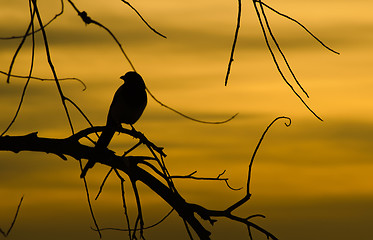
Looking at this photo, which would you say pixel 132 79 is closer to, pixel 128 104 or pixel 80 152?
pixel 128 104

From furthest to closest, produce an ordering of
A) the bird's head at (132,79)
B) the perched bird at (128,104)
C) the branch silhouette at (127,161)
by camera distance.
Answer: the bird's head at (132,79) → the perched bird at (128,104) → the branch silhouette at (127,161)

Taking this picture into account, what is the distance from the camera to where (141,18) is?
255 cm

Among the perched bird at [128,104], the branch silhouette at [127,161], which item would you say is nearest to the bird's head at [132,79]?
the perched bird at [128,104]

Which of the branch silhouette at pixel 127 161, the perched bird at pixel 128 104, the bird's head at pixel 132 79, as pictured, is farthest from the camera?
the bird's head at pixel 132 79

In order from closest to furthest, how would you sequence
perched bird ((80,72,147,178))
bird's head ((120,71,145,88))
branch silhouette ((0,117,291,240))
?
branch silhouette ((0,117,291,240)), perched bird ((80,72,147,178)), bird's head ((120,71,145,88))

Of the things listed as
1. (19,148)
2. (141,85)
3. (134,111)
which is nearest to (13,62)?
(19,148)

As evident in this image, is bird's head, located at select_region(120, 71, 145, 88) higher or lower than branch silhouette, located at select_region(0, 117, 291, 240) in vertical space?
lower

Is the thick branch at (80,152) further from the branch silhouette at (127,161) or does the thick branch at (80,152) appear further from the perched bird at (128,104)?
the perched bird at (128,104)

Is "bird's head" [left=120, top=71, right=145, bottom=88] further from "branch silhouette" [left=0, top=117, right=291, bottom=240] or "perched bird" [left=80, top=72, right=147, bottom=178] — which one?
"branch silhouette" [left=0, top=117, right=291, bottom=240]

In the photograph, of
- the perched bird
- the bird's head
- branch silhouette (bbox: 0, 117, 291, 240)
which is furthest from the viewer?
the bird's head

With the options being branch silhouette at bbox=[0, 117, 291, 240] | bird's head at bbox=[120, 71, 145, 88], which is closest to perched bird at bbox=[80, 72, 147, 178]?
bird's head at bbox=[120, 71, 145, 88]

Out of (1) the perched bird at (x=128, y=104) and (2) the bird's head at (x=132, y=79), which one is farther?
(2) the bird's head at (x=132, y=79)

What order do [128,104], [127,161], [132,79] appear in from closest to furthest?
[127,161] → [128,104] → [132,79]

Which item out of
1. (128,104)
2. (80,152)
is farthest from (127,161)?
(128,104)
